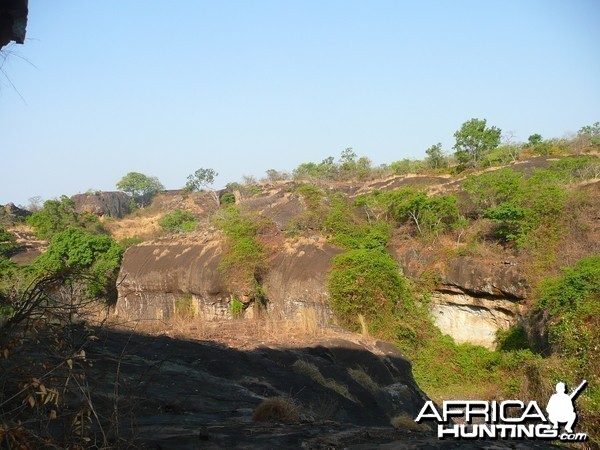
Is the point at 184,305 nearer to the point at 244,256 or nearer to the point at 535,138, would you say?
the point at 244,256

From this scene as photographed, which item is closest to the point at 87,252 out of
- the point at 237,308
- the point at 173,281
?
the point at 173,281

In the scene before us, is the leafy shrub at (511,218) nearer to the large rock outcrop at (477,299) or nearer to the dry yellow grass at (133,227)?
the large rock outcrop at (477,299)

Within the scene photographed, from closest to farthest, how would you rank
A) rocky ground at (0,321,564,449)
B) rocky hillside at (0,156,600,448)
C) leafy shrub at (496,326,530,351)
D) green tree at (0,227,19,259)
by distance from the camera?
rocky ground at (0,321,564,449)
rocky hillside at (0,156,600,448)
leafy shrub at (496,326,530,351)
green tree at (0,227,19,259)

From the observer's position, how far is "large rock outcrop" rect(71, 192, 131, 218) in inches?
2058

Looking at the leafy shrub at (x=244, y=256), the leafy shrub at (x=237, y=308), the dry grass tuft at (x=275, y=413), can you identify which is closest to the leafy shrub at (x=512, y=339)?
the leafy shrub at (x=244, y=256)

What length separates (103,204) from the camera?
5328cm

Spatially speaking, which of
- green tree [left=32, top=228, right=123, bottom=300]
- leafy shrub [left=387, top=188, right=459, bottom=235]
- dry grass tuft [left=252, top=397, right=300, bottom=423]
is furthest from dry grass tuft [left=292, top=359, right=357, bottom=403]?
green tree [left=32, top=228, right=123, bottom=300]

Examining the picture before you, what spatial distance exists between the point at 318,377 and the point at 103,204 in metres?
47.2

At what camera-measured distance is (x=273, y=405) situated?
272 inches

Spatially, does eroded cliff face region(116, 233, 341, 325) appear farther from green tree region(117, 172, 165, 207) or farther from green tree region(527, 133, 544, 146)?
green tree region(117, 172, 165, 207)

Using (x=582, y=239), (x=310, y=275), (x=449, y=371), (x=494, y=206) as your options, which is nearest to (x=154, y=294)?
(x=310, y=275)

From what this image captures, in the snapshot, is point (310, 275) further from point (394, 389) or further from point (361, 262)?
point (394, 389)

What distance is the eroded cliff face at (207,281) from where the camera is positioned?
18969mm

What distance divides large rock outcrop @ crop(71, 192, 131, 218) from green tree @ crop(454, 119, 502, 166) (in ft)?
115
